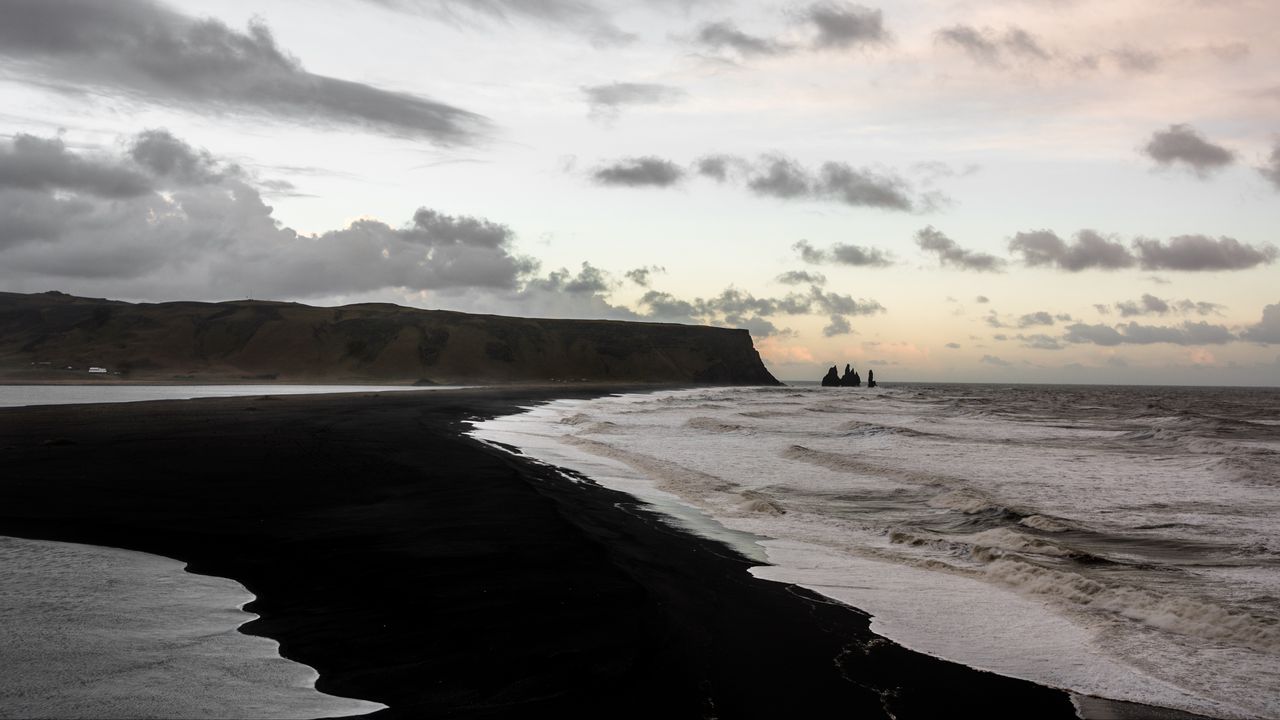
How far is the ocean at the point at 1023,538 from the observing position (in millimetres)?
7430

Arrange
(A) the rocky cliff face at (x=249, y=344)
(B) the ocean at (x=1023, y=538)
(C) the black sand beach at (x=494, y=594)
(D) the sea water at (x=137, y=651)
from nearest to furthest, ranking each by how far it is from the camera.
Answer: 1. (D) the sea water at (x=137, y=651)
2. (C) the black sand beach at (x=494, y=594)
3. (B) the ocean at (x=1023, y=538)
4. (A) the rocky cliff face at (x=249, y=344)

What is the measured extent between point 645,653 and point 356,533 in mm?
5957

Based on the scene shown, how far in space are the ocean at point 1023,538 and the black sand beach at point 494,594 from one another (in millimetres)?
954

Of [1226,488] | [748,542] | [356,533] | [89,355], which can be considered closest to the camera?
[356,533]

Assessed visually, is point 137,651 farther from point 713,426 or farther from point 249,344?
point 249,344

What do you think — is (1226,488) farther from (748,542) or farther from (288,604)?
(288,604)

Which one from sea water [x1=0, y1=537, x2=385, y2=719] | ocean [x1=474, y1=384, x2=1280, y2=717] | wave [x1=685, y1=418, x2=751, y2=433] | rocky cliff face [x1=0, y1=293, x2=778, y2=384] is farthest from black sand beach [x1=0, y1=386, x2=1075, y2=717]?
rocky cliff face [x1=0, y1=293, x2=778, y2=384]

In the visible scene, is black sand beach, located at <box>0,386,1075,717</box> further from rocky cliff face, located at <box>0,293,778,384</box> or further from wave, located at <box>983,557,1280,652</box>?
rocky cliff face, located at <box>0,293,778,384</box>

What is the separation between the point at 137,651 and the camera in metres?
6.19

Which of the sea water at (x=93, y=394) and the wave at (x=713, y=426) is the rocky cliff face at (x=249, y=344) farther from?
the wave at (x=713, y=426)

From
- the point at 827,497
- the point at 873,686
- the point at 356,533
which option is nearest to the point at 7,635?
the point at 356,533

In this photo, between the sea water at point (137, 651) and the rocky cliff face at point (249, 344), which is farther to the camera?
the rocky cliff face at point (249, 344)

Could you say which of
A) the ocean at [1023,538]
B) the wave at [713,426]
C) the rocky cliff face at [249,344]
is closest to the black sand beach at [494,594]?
the ocean at [1023,538]

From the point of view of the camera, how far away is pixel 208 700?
5.32 metres
